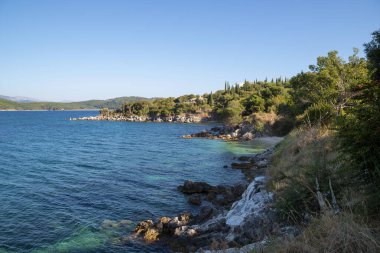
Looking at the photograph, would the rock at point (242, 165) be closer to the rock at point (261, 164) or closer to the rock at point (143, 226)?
the rock at point (261, 164)

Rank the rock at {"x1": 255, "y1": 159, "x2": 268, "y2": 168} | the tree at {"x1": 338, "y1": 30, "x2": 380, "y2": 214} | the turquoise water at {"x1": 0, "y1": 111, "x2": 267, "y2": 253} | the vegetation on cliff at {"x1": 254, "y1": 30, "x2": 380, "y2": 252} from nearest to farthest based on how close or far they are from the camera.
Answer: the vegetation on cliff at {"x1": 254, "y1": 30, "x2": 380, "y2": 252}, the tree at {"x1": 338, "y1": 30, "x2": 380, "y2": 214}, the turquoise water at {"x1": 0, "y1": 111, "x2": 267, "y2": 253}, the rock at {"x1": 255, "y1": 159, "x2": 268, "y2": 168}

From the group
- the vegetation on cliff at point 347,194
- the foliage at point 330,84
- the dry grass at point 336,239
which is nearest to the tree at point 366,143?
the vegetation on cliff at point 347,194

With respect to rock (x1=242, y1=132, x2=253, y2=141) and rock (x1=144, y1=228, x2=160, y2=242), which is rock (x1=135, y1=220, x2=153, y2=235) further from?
rock (x1=242, y1=132, x2=253, y2=141)

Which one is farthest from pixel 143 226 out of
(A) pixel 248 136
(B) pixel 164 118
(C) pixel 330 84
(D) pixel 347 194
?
(B) pixel 164 118

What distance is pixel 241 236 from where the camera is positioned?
42.1ft

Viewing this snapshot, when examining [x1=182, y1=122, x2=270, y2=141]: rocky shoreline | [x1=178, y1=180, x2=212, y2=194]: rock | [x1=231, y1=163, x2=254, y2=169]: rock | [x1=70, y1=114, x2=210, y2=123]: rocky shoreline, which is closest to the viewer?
[x1=178, y1=180, x2=212, y2=194]: rock

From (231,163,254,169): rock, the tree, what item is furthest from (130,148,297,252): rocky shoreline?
(231,163,254,169): rock

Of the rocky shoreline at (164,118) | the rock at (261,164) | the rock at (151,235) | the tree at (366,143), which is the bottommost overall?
the rock at (151,235)

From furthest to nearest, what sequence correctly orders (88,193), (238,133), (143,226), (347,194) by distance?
(238,133), (88,193), (143,226), (347,194)

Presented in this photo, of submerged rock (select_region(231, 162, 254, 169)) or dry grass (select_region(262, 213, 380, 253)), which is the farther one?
submerged rock (select_region(231, 162, 254, 169))

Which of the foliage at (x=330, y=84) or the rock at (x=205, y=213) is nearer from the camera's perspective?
the rock at (x=205, y=213)

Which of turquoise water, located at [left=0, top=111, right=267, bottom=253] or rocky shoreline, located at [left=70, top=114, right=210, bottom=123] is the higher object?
rocky shoreline, located at [left=70, top=114, right=210, bottom=123]

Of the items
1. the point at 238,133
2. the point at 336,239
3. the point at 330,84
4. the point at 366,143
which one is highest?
the point at 330,84

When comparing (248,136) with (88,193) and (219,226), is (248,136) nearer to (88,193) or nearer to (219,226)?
(88,193)
